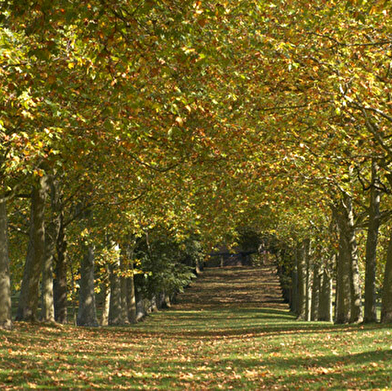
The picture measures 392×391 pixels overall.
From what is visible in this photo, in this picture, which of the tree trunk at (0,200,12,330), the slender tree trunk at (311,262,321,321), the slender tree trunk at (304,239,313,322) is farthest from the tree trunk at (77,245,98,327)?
the slender tree trunk at (311,262,321,321)

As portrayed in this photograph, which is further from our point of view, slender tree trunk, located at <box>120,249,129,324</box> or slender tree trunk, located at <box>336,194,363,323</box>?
slender tree trunk, located at <box>120,249,129,324</box>

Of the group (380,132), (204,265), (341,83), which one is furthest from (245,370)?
(204,265)

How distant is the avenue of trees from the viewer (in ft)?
36.3

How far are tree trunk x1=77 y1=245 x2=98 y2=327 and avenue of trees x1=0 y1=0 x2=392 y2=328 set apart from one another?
70 mm

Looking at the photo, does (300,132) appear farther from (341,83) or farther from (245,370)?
(245,370)

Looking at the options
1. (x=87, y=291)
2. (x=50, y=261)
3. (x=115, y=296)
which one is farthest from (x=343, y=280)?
(x=50, y=261)

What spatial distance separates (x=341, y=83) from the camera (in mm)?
15203

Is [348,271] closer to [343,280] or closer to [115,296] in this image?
[343,280]

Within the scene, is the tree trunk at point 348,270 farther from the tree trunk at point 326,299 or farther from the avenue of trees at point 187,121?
the tree trunk at point 326,299

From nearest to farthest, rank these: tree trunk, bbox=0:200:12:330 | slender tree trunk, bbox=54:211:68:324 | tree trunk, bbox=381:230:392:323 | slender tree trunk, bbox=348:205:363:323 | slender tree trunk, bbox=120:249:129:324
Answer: tree trunk, bbox=0:200:12:330, tree trunk, bbox=381:230:392:323, slender tree trunk, bbox=348:205:363:323, slender tree trunk, bbox=54:211:68:324, slender tree trunk, bbox=120:249:129:324

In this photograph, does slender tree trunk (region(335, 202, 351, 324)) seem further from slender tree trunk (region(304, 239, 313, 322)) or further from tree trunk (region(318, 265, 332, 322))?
slender tree trunk (region(304, 239, 313, 322))

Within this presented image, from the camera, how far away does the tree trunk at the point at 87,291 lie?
94.9 feet

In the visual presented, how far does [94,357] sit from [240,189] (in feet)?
31.1

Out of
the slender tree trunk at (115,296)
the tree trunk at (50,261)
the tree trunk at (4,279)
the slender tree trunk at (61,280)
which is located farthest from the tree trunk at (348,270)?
the tree trunk at (4,279)
